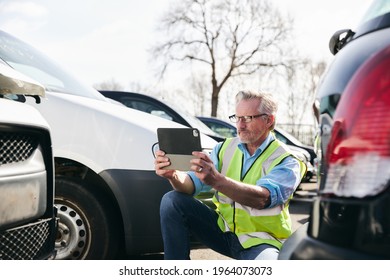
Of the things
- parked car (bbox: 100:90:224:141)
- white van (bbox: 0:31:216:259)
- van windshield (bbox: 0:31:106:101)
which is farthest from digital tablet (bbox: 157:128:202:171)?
parked car (bbox: 100:90:224:141)

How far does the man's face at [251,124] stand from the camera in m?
2.07

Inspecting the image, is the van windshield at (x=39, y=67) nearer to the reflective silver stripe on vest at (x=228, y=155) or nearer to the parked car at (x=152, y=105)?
the reflective silver stripe on vest at (x=228, y=155)

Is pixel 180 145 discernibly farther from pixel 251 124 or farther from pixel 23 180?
pixel 23 180

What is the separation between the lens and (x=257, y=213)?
6.66 ft

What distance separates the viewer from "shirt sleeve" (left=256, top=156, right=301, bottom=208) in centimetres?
194

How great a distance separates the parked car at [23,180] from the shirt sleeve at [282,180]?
93 cm

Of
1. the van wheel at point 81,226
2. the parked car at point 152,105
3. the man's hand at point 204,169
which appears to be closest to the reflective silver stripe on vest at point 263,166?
the man's hand at point 204,169

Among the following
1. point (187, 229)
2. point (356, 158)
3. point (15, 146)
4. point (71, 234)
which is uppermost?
point (356, 158)

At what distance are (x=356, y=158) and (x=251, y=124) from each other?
4.21 feet

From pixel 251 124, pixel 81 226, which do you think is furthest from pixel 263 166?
pixel 81 226

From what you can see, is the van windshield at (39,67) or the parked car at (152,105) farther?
the parked car at (152,105)

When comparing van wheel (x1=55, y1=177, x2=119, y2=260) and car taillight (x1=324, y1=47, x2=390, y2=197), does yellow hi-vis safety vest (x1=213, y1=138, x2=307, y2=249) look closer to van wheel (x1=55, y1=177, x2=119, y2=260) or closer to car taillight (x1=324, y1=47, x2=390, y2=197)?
van wheel (x1=55, y1=177, x2=119, y2=260)
